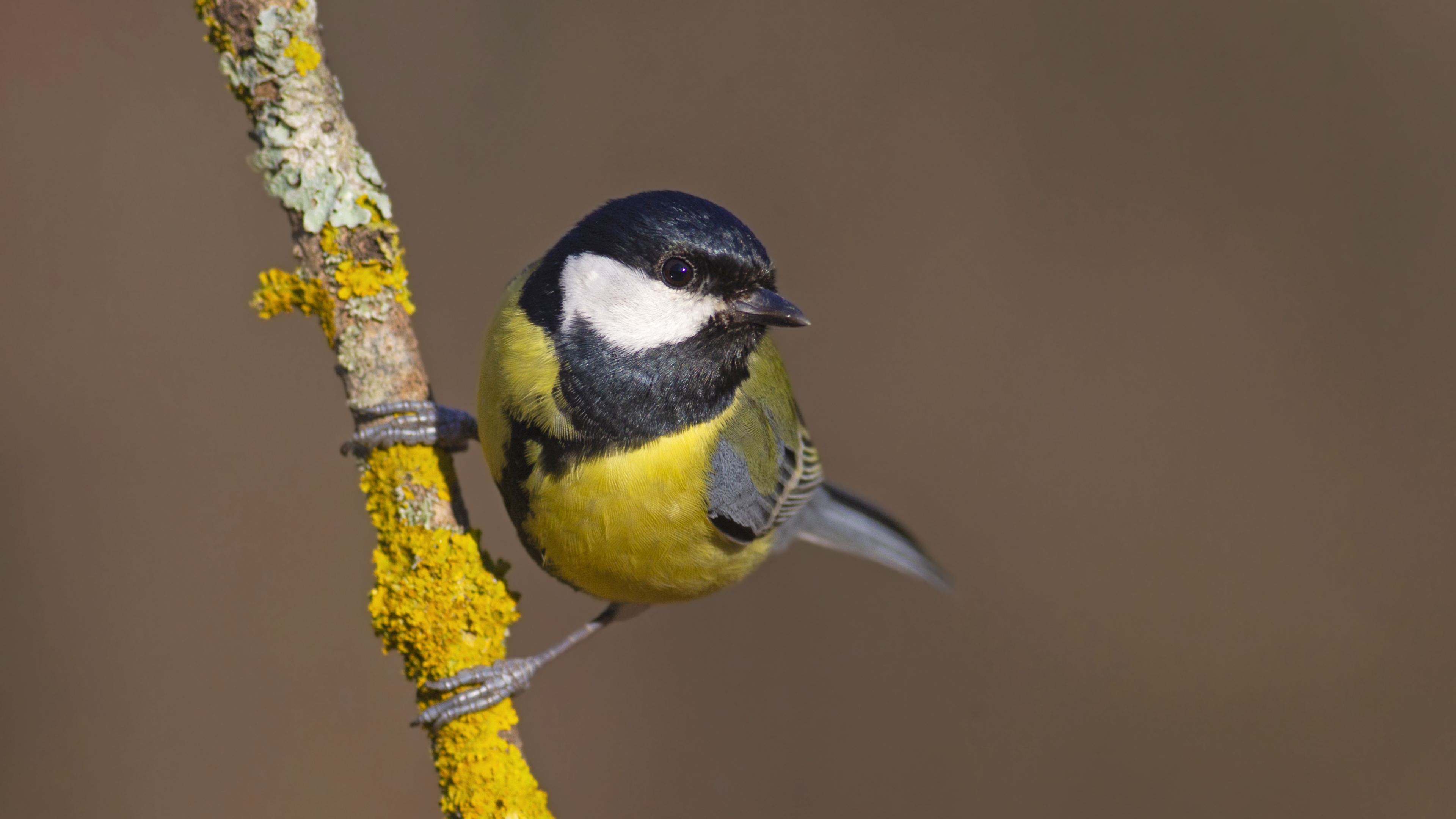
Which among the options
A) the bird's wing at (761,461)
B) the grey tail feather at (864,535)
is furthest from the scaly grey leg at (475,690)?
the grey tail feather at (864,535)

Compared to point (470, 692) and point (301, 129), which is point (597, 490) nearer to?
point (470, 692)

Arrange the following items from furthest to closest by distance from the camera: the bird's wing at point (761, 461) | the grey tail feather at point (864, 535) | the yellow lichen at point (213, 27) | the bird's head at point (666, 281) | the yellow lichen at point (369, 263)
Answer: the grey tail feather at point (864, 535), the bird's wing at point (761, 461), the bird's head at point (666, 281), the yellow lichen at point (369, 263), the yellow lichen at point (213, 27)

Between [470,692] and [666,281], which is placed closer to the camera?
[470,692]

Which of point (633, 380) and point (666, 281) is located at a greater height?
point (666, 281)

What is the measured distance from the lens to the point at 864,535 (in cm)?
369

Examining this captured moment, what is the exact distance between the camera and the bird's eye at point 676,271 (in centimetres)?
230

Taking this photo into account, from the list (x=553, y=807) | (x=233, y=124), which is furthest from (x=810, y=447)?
(x=233, y=124)

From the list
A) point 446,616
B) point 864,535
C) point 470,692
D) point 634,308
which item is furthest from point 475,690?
point 864,535

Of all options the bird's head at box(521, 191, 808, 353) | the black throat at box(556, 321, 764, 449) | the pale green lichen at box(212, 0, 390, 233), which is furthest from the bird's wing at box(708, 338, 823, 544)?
the pale green lichen at box(212, 0, 390, 233)

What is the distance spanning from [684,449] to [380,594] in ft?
2.48

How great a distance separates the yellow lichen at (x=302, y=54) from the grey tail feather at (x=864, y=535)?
6.93 ft

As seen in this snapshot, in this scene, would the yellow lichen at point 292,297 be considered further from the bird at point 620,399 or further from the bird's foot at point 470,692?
the bird's foot at point 470,692

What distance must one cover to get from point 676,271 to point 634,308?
128mm

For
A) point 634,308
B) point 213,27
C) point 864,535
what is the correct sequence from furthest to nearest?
point 864,535 < point 634,308 < point 213,27
